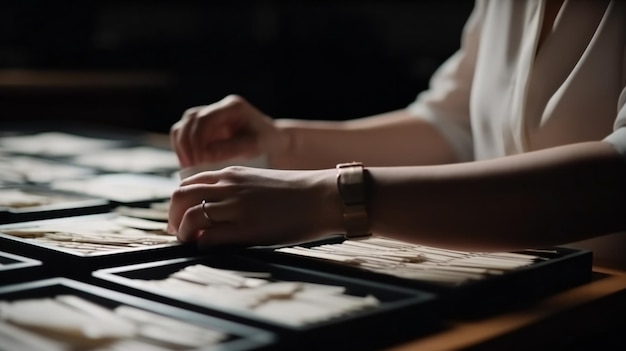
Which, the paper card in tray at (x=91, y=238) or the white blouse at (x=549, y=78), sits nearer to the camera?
the paper card in tray at (x=91, y=238)

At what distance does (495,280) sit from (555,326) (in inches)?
2.7

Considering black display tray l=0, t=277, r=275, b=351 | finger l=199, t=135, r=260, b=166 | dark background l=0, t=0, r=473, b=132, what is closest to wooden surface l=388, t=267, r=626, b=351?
black display tray l=0, t=277, r=275, b=351

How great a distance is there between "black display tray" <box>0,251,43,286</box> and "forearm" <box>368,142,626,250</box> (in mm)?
346

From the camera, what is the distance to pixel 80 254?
914mm

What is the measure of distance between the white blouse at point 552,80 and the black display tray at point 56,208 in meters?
0.60

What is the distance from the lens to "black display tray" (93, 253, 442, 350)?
70 centimetres

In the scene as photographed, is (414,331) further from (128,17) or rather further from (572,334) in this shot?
(128,17)

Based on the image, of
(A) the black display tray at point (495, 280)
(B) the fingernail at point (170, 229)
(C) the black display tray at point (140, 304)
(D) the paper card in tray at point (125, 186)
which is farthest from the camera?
(D) the paper card in tray at point (125, 186)

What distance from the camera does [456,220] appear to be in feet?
3.08

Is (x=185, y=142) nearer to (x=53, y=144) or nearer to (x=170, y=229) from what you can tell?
(x=170, y=229)

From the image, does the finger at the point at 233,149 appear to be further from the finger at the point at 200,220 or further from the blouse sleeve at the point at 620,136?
the blouse sleeve at the point at 620,136

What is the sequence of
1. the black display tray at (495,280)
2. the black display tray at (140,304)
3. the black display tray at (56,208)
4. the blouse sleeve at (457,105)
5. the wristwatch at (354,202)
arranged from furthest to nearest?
1. the blouse sleeve at (457,105)
2. the black display tray at (56,208)
3. the wristwatch at (354,202)
4. the black display tray at (495,280)
5. the black display tray at (140,304)

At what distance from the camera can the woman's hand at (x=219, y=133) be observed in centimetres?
138

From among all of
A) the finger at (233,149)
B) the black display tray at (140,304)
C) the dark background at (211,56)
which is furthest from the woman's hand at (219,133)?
the dark background at (211,56)
